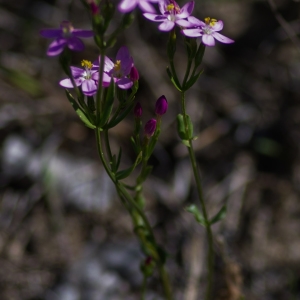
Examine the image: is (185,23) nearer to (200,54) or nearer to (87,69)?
(200,54)

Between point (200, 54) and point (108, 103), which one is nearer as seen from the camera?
point (108, 103)

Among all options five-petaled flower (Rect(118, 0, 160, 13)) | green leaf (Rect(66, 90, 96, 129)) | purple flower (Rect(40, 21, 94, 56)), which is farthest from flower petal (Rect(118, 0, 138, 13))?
green leaf (Rect(66, 90, 96, 129))

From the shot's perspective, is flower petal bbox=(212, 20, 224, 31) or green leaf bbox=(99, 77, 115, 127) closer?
green leaf bbox=(99, 77, 115, 127)

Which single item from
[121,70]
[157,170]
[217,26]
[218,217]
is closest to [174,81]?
[121,70]

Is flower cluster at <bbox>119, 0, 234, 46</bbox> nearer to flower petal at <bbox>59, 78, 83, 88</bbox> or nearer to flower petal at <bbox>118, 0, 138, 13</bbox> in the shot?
flower petal at <bbox>118, 0, 138, 13</bbox>

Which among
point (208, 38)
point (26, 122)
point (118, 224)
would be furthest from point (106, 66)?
point (26, 122)
